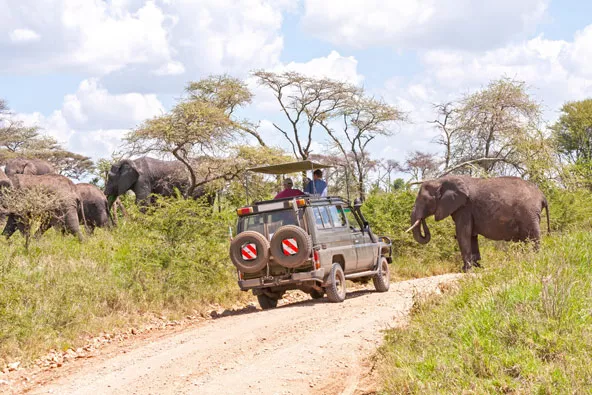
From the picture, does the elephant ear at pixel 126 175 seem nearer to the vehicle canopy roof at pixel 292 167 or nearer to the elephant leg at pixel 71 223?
the elephant leg at pixel 71 223

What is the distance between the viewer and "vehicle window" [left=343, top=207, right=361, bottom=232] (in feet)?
48.2

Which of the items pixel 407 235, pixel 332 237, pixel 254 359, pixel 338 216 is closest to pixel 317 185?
pixel 338 216

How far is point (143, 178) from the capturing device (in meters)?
29.2

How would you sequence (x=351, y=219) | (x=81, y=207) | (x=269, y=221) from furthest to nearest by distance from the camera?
1. (x=81, y=207)
2. (x=351, y=219)
3. (x=269, y=221)

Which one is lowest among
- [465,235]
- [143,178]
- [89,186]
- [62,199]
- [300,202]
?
[465,235]

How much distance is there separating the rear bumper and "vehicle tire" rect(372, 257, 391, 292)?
2.26 m

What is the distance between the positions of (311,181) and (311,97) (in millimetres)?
19657

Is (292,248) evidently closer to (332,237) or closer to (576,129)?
(332,237)

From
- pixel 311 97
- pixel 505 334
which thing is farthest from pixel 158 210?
pixel 311 97

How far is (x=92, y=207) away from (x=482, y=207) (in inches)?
483

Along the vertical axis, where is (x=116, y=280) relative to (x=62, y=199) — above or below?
below

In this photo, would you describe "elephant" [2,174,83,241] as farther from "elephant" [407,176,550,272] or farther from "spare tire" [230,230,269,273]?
"elephant" [407,176,550,272]

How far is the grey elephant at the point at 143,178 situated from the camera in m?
29.0

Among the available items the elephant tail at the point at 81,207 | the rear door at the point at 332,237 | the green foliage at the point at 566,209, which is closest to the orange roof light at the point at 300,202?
the rear door at the point at 332,237
